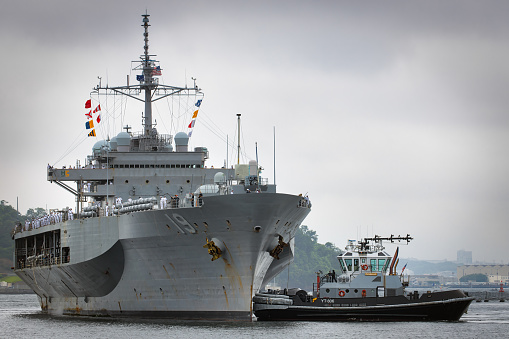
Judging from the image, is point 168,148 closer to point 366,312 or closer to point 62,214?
point 62,214

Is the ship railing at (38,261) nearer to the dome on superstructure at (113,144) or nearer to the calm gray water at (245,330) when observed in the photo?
the calm gray water at (245,330)

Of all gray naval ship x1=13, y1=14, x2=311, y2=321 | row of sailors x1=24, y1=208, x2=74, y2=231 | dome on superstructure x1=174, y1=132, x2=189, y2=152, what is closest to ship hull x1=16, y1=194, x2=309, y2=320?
gray naval ship x1=13, y1=14, x2=311, y2=321

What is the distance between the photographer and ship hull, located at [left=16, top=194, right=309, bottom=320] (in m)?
38.3

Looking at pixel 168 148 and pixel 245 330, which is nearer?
pixel 245 330

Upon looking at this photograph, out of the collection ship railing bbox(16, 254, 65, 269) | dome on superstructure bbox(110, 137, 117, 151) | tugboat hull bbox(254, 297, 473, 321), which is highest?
dome on superstructure bbox(110, 137, 117, 151)

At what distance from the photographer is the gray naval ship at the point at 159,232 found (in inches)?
1523

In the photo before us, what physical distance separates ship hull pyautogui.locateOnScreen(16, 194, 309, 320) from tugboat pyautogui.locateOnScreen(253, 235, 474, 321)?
5.24 feet

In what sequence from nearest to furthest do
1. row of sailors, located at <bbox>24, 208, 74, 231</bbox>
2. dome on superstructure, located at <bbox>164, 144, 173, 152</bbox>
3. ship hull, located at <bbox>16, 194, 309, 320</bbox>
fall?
1. ship hull, located at <bbox>16, 194, 309, 320</bbox>
2. row of sailors, located at <bbox>24, 208, 74, 231</bbox>
3. dome on superstructure, located at <bbox>164, 144, 173, 152</bbox>

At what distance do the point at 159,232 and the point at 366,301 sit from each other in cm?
1009

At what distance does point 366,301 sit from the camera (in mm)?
41156

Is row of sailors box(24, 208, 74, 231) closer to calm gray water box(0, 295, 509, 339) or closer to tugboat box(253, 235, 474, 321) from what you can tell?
calm gray water box(0, 295, 509, 339)

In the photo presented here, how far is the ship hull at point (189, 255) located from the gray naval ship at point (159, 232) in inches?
2.0

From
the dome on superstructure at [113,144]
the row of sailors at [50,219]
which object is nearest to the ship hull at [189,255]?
the row of sailors at [50,219]

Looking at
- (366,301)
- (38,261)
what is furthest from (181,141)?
(366,301)
